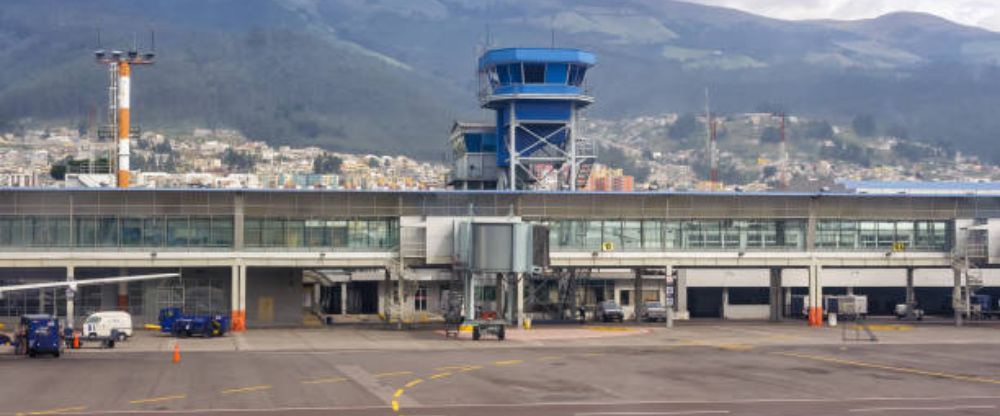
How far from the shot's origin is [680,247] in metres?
100

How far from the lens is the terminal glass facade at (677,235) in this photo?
98.6 m

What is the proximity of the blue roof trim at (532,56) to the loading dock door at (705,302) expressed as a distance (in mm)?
28371

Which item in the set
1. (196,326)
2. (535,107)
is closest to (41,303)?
(196,326)

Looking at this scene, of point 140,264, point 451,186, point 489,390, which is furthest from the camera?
point 451,186

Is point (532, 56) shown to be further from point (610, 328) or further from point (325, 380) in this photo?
point (325, 380)

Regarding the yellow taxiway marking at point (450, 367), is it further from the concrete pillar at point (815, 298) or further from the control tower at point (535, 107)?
the control tower at point (535, 107)

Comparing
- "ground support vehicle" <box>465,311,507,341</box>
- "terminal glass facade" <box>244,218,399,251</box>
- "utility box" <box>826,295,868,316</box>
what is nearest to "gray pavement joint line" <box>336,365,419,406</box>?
"ground support vehicle" <box>465,311,507,341</box>

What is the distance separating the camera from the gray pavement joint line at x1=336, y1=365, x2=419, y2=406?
4612 cm

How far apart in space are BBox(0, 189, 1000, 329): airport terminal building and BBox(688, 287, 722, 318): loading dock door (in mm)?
20727

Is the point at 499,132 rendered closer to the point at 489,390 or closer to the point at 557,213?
the point at 557,213

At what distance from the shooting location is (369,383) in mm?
51875

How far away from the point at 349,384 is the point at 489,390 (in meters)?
5.96

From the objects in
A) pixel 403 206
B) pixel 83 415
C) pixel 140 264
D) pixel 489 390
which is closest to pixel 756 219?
pixel 403 206

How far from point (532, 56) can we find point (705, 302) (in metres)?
32.1
